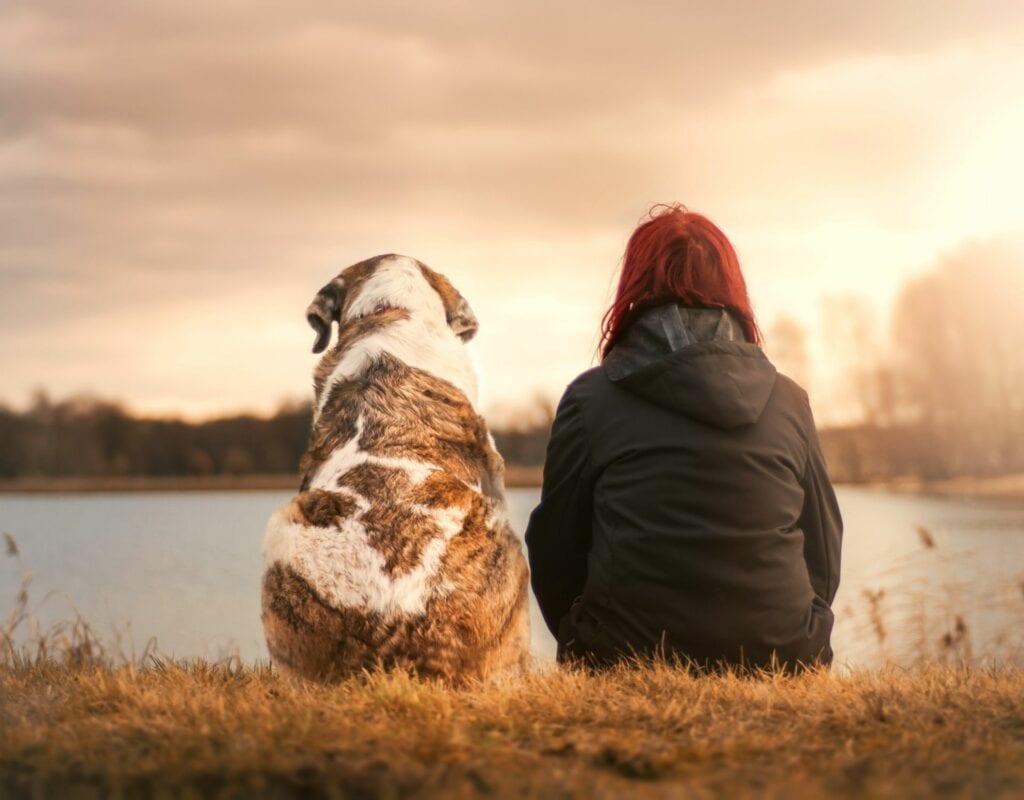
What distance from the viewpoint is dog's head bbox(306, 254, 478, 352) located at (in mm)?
5672

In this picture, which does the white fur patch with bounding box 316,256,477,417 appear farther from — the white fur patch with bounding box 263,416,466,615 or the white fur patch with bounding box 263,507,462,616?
the white fur patch with bounding box 263,507,462,616

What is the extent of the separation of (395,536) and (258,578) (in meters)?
5.68

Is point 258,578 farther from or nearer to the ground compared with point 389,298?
nearer to the ground

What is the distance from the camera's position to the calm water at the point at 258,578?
9.14 meters

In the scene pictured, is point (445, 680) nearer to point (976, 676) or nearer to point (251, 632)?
point (976, 676)

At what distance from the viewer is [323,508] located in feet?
15.0

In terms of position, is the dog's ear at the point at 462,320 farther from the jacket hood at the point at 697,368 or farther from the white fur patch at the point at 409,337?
the jacket hood at the point at 697,368

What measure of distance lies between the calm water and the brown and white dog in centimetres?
140

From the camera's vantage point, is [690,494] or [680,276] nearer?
[690,494]

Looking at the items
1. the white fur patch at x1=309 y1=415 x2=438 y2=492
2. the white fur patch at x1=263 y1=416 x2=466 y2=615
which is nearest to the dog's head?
the white fur patch at x1=309 y1=415 x2=438 y2=492

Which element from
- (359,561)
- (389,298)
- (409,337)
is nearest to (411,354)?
(409,337)

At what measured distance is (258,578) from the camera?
968cm

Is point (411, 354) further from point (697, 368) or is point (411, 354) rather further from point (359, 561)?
point (697, 368)

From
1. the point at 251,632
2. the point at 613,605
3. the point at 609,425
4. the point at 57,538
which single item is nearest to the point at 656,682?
the point at 613,605
